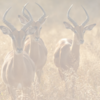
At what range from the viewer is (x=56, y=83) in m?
6.48

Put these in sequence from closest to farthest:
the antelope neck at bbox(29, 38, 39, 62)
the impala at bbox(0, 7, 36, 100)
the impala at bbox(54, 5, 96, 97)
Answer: the impala at bbox(0, 7, 36, 100) < the impala at bbox(54, 5, 96, 97) < the antelope neck at bbox(29, 38, 39, 62)

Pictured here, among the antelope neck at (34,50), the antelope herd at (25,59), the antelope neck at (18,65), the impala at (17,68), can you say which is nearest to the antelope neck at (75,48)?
the antelope herd at (25,59)

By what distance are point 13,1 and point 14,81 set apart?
18.5 metres

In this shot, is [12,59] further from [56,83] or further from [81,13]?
[81,13]

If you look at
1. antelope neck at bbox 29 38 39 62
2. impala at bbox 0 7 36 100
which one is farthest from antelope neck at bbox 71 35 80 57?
impala at bbox 0 7 36 100

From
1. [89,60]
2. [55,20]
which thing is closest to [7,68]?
[89,60]

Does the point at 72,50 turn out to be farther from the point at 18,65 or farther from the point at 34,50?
the point at 18,65

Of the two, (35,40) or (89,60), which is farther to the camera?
(89,60)

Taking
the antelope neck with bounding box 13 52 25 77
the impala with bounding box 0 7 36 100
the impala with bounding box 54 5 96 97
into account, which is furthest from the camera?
the impala with bounding box 54 5 96 97

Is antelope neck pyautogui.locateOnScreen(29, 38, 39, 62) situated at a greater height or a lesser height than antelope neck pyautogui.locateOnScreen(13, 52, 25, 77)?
greater

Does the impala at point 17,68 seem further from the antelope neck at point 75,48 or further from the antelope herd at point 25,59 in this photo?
the antelope neck at point 75,48

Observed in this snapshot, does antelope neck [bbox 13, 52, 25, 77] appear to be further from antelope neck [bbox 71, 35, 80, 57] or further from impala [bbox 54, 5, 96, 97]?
antelope neck [bbox 71, 35, 80, 57]

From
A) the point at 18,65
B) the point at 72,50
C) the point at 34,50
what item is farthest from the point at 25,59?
the point at 72,50

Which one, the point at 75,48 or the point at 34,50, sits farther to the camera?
the point at 34,50
